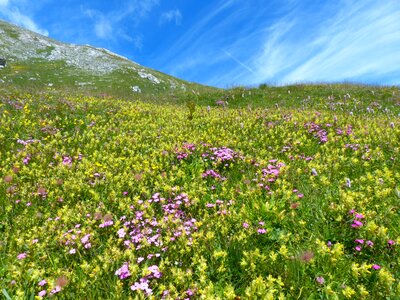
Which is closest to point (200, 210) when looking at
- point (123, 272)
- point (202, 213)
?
point (202, 213)

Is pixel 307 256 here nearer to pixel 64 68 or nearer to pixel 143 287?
pixel 143 287

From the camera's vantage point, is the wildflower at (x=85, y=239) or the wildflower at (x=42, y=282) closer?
the wildflower at (x=42, y=282)

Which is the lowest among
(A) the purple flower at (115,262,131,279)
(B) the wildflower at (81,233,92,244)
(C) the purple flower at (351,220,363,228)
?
(A) the purple flower at (115,262,131,279)

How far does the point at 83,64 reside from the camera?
167ft

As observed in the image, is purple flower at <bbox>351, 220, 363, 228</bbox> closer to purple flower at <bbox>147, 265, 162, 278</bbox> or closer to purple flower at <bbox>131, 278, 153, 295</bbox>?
purple flower at <bbox>147, 265, 162, 278</bbox>

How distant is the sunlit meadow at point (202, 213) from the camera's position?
11.5 ft

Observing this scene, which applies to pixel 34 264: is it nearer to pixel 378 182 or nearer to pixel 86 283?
pixel 86 283

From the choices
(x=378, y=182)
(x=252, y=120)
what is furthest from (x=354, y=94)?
(x=378, y=182)

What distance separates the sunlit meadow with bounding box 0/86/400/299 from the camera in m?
3.52

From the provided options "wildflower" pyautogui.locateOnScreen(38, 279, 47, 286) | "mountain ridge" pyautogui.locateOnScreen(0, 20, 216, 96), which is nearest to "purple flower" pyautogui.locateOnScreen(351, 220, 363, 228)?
"wildflower" pyautogui.locateOnScreen(38, 279, 47, 286)

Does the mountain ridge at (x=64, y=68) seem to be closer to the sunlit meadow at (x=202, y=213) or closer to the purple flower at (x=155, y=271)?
the sunlit meadow at (x=202, y=213)

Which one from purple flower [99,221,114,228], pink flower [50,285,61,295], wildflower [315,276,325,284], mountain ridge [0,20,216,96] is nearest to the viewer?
wildflower [315,276,325,284]

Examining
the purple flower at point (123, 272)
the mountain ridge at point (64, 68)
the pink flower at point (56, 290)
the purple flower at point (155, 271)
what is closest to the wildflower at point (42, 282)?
the pink flower at point (56, 290)

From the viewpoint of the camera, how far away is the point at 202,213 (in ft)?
17.6
